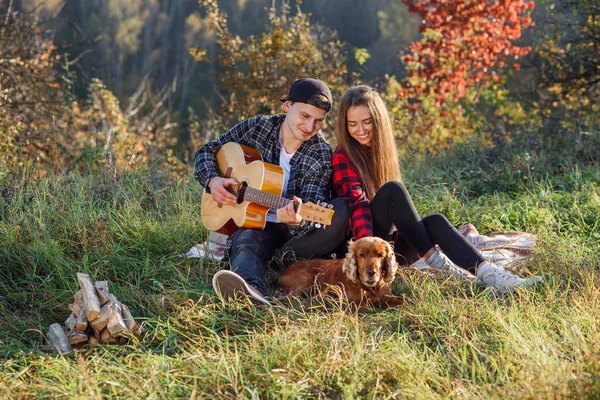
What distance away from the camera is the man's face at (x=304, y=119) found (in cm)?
394

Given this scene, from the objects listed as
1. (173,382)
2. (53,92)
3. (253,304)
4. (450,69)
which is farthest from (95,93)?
Answer: (173,382)

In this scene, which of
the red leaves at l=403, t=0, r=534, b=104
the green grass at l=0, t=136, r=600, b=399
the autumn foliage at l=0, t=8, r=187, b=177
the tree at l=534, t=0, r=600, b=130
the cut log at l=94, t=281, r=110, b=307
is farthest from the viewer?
the red leaves at l=403, t=0, r=534, b=104

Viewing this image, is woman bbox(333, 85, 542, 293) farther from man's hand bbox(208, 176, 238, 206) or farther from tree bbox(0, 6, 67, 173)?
tree bbox(0, 6, 67, 173)

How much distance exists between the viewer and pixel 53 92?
8266mm

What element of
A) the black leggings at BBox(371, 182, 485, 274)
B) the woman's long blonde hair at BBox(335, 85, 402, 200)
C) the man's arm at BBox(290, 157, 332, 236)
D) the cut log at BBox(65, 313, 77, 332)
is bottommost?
the cut log at BBox(65, 313, 77, 332)

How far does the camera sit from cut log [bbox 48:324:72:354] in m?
3.07

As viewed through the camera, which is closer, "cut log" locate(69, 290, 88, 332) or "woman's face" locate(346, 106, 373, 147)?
"cut log" locate(69, 290, 88, 332)

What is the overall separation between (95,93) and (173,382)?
8.54 meters

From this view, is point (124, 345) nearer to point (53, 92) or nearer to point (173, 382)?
point (173, 382)

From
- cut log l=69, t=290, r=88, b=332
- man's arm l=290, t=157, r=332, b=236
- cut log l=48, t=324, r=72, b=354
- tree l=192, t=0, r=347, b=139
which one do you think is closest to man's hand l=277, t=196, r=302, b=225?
man's arm l=290, t=157, r=332, b=236

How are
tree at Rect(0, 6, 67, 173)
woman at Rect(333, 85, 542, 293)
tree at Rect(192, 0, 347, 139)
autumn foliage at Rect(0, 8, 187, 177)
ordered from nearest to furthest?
woman at Rect(333, 85, 542, 293)
autumn foliage at Rect(0, 8, 187, 177)
tree at Rect(0, 6, 67, 173)
tree at Rect(192, 0, 347, 139)

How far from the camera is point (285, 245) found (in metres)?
3.96

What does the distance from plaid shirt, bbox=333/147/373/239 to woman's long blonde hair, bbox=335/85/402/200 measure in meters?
0.04

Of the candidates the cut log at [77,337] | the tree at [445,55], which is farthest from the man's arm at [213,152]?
the tree at [445,55]
